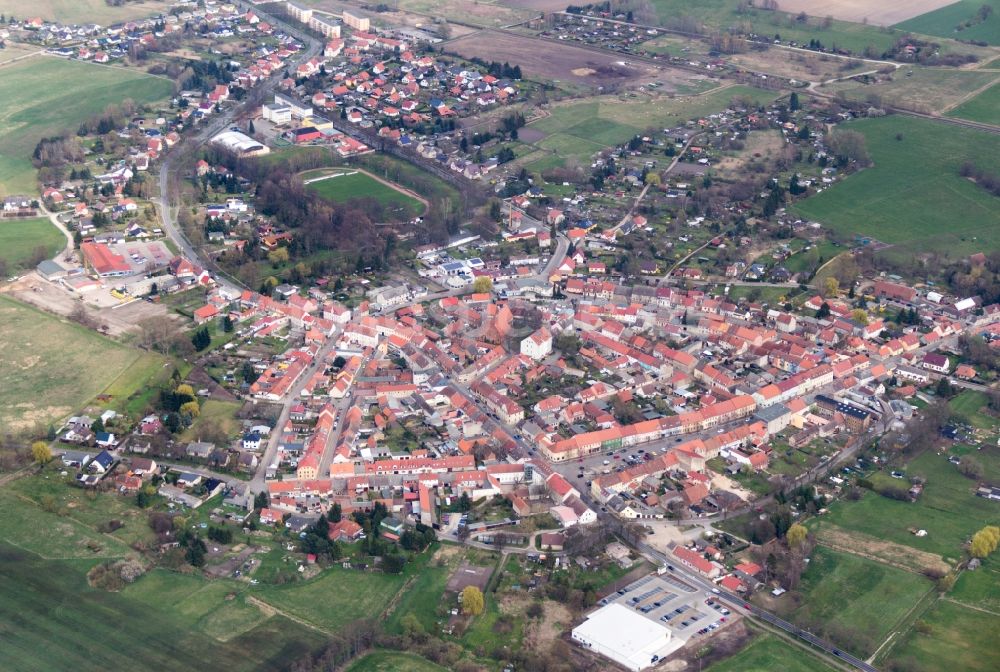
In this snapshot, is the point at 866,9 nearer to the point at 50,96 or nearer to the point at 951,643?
the point at 50,96

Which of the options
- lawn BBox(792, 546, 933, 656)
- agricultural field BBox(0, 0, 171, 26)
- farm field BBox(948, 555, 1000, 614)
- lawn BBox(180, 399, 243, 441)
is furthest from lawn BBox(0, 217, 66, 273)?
agricultural field BBox(0, 0, 171, 26)

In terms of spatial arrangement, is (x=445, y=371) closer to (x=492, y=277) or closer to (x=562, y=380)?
(x=562, y=380)

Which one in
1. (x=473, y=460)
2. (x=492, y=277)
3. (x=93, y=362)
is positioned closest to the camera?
(x=473, y=460)

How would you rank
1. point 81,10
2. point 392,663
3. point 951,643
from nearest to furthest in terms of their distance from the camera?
point 392,663, point 951,643, point 81,10

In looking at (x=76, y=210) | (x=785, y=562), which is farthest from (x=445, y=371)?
(x=76, y=210)

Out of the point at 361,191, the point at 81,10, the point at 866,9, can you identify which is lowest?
the point at 361,191

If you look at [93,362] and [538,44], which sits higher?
[538,44]

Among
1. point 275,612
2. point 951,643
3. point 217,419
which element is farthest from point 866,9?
point 275,612
